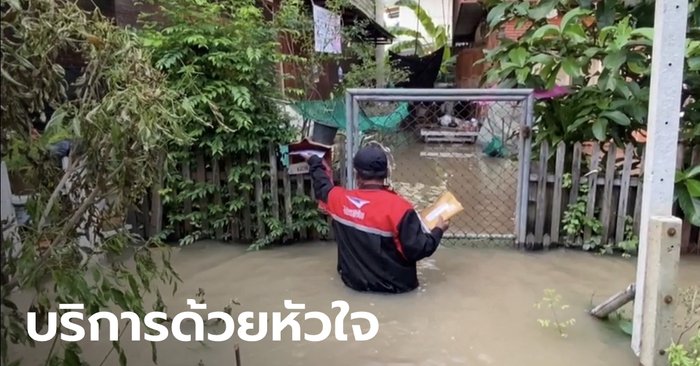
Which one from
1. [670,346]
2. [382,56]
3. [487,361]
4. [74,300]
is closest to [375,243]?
[487,361]

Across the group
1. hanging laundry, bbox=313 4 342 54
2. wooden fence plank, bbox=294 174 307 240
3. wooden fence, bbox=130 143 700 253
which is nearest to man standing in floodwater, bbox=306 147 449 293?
wooden fence plank, bbox=294 174 307 240

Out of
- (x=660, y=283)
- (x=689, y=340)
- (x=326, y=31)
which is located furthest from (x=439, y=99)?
(x=326, y=31)

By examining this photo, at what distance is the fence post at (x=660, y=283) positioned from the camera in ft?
8.56

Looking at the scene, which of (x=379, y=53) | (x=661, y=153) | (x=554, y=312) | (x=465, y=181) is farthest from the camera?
(x=379, y=53)

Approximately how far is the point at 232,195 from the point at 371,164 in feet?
5.53

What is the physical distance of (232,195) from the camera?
189 inches

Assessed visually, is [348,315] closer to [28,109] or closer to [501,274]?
[501,274]

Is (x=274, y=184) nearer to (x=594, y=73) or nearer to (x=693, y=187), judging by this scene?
(x=594, y=73)

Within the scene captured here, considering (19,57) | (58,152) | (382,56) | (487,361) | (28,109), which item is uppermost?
(382,56)

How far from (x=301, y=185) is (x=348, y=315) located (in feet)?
5.20

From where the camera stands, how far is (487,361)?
2.89 metres

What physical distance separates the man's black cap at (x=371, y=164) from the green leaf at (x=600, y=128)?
1933mm

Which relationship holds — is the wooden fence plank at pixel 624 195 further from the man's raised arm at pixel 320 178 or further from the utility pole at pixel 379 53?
the utility pole at pixel 379 53

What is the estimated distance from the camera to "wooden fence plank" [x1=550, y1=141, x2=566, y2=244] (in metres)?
4.59
